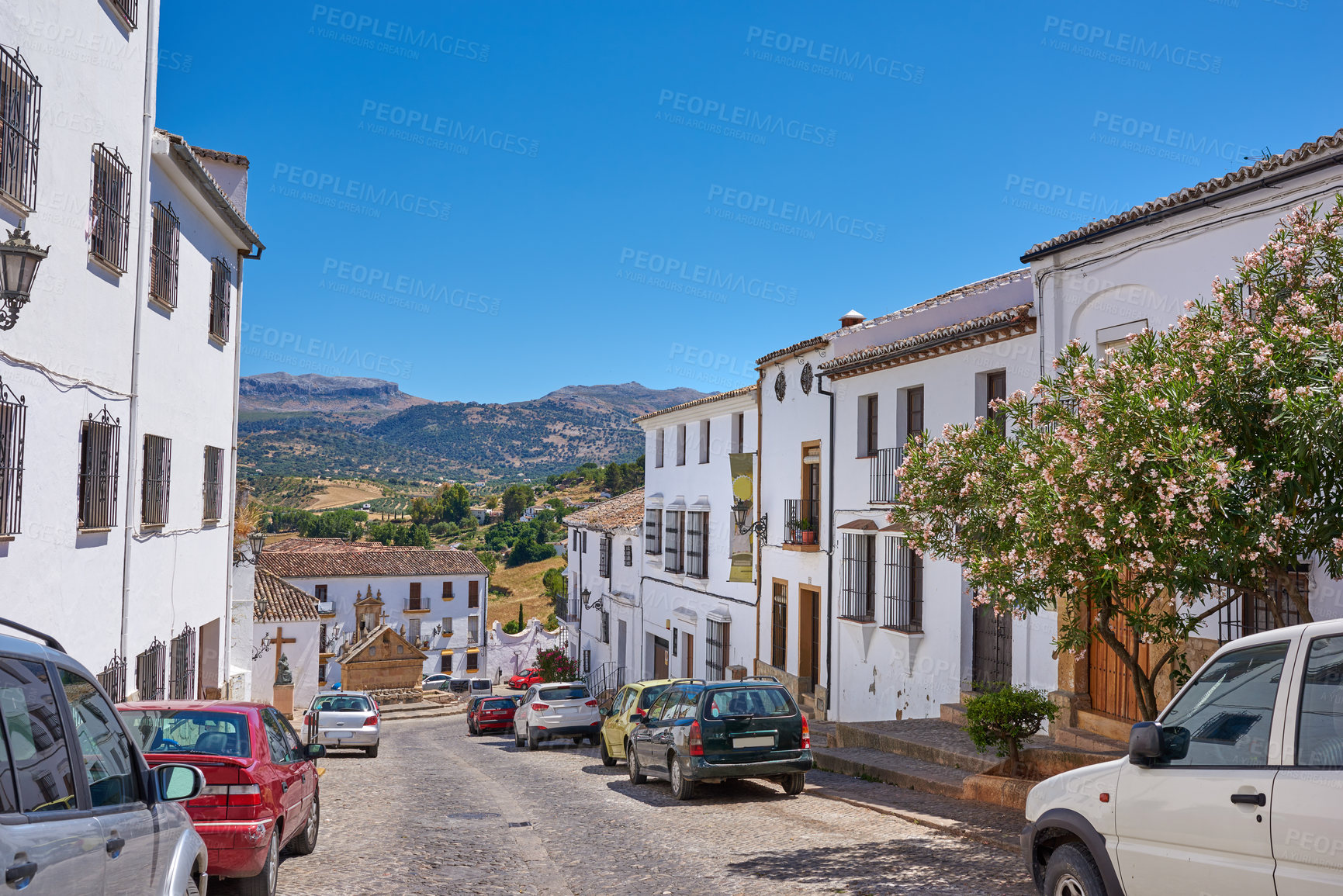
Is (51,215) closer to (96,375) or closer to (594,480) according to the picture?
(96,375)

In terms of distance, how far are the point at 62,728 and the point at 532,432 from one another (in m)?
190

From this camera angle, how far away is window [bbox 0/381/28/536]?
340 inches

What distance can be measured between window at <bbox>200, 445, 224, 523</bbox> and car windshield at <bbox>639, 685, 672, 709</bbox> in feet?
25.1

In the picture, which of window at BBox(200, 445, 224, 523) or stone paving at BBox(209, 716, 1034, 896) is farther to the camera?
window at BBox(200, 445, 224, 523)

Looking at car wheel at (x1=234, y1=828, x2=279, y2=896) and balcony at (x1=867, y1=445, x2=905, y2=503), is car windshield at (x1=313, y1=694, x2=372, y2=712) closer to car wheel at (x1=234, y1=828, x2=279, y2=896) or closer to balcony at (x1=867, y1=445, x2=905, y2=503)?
balcony at (x1=867, y1=445, x2=905, y2=503)

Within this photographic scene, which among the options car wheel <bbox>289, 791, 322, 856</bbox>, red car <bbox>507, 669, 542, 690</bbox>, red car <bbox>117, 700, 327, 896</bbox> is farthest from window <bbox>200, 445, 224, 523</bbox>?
red car <bbox>507, 669, 542, 690</bbox>

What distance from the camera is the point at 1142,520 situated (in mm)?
7180

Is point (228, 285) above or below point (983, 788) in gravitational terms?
above

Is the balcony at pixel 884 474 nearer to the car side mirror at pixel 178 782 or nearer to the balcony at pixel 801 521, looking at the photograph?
the balcony at pixel 801 521

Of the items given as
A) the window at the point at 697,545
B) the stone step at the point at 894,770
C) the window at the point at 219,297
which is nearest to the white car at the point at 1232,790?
the stone step at the point at 894,770

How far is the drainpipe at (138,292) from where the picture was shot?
11.8 metres

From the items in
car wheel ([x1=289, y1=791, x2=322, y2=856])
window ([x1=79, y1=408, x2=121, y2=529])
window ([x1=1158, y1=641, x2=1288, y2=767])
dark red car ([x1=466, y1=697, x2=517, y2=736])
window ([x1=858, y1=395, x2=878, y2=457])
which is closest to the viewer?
window ([x1=1158, y1=641, x2=1288, y2=767])

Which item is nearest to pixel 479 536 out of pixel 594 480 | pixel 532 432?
pixel 594 480

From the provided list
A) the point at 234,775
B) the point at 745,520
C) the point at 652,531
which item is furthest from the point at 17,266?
the point at 652,531
